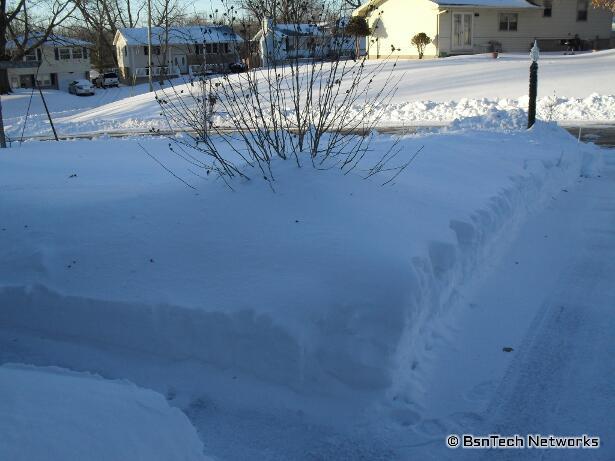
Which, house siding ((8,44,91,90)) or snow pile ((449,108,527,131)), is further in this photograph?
house siding ((8,44,91,90))

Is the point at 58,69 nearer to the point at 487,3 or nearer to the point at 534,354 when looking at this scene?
the point at 487,3

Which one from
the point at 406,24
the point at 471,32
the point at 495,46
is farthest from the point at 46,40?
the point at 495,46

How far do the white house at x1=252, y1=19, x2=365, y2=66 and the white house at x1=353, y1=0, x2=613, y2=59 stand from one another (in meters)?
33.9

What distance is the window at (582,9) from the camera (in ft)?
139

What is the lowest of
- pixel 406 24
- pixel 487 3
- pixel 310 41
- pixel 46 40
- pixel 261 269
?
pixel 261 269

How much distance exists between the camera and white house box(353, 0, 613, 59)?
3956 cm

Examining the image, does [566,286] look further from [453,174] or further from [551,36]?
[551,36]

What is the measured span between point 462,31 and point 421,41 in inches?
121

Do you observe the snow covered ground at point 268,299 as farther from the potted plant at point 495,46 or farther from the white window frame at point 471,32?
the potted plant at point 495,46

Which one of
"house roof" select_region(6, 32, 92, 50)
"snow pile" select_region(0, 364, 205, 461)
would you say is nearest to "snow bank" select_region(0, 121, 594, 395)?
"snow pile" select_region(0, 364, 205, 461)

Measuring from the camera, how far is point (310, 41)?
632 centimetres

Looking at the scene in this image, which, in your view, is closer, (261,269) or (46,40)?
(261,269)

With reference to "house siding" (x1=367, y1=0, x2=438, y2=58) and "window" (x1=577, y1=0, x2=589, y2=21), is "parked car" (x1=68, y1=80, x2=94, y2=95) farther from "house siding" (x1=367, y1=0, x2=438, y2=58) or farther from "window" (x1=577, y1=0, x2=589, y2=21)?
"window" (x1=577, y1=0, x2=589, y2=21)

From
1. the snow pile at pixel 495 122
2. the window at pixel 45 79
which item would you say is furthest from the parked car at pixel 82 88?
the snow pile at pixel 495 122
